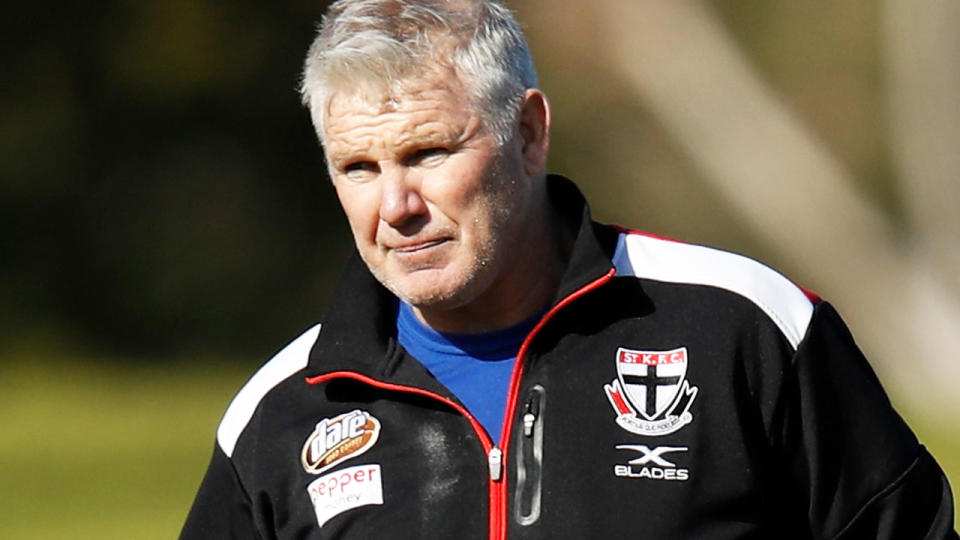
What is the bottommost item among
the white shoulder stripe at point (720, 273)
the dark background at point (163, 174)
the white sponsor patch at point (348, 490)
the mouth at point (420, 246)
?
the dark background at point (163, 174)

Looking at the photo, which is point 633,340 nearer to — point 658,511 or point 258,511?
point 658,511

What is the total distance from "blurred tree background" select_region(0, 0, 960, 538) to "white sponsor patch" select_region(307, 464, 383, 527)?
16418 mm

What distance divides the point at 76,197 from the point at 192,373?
4513 mm

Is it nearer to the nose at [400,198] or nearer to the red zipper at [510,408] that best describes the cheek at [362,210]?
the nose at [400,198]

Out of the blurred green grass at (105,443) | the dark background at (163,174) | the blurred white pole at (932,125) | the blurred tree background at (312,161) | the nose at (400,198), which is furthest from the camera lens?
the dark background at (163,174)

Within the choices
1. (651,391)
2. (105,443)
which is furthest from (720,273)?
(105,443)

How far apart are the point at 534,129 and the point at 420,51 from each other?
0.31 metres

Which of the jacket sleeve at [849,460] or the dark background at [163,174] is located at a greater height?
the jacket sleeve at [849,460]

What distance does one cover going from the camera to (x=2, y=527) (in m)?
11.2

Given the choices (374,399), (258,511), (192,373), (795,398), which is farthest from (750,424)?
(192,373)

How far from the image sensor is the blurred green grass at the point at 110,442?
11531 millimetres

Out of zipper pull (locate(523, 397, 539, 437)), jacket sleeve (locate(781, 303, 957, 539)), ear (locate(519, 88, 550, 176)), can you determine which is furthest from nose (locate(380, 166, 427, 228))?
jacket sleeve (locate(781, 303, 957, 539))

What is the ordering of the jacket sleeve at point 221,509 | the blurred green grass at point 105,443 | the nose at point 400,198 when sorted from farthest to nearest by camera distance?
the blurred green grass at point 105,443, the jacket sleeve at point 221,509, the nose at point 400,198

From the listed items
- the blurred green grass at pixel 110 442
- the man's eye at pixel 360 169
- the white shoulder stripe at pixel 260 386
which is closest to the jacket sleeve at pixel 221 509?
the white shoulder stripe at pixel 260 386
